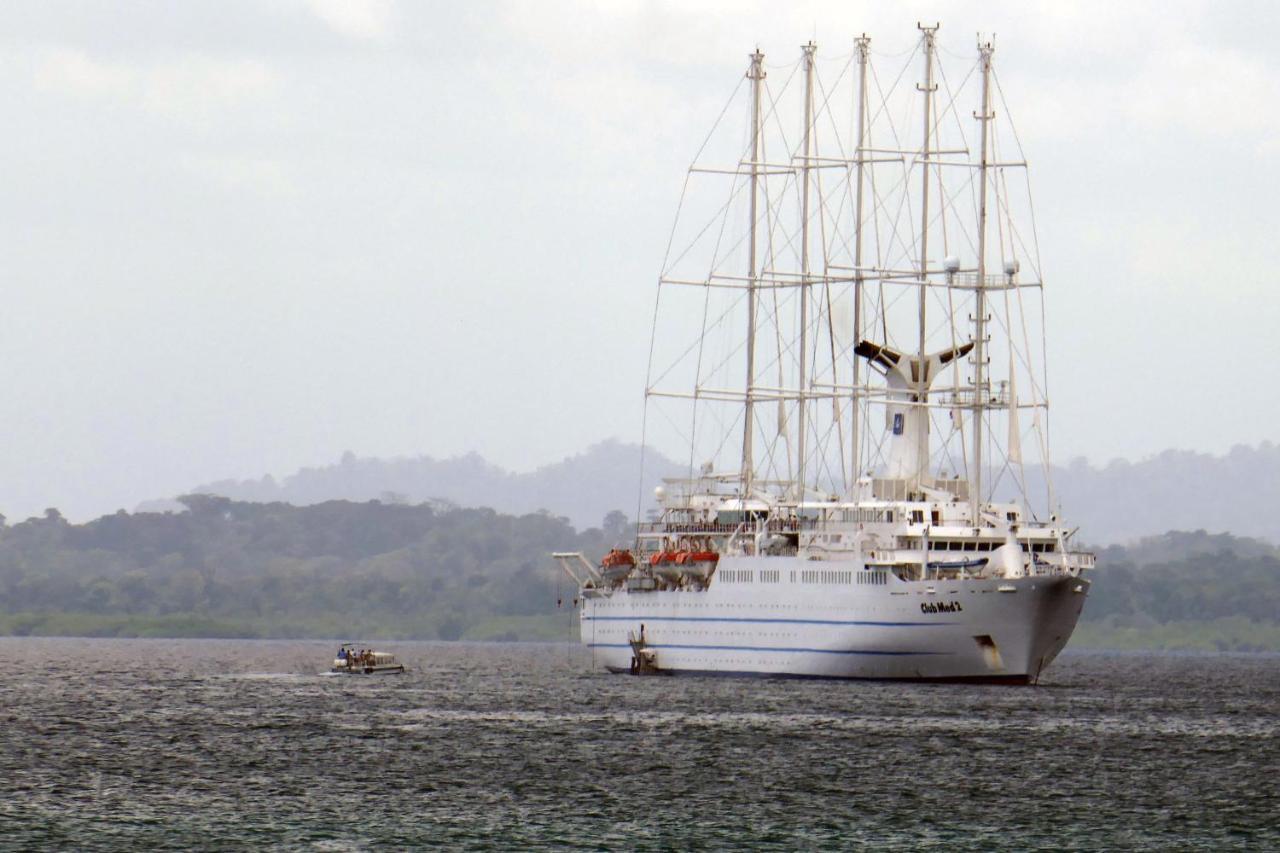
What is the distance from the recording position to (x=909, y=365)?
475ft

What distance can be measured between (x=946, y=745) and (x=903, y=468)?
4704cm

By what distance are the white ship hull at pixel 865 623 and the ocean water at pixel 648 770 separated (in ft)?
5.18

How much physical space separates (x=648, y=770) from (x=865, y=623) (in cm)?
4327

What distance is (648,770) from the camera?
86.9 meters

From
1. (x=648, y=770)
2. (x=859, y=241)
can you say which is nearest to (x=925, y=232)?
(x=859, y=241)

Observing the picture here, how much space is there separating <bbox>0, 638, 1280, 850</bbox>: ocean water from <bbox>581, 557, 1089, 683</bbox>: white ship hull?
158 centimetres

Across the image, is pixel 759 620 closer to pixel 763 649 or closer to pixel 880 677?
pixel 763 649

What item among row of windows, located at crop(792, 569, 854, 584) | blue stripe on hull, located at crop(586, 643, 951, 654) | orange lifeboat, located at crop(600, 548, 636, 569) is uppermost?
orange lifeboat, located at crop(600, 548, 636, 569)

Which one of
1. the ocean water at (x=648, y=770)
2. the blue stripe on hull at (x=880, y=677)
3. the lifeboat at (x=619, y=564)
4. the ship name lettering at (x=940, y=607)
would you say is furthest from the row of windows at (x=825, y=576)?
the lifeboat at (x=619, y=564)

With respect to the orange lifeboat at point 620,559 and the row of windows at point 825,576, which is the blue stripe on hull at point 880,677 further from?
the orange lifeboat at point 620,559

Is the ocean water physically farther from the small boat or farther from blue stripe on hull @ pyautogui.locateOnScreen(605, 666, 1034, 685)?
the small boat

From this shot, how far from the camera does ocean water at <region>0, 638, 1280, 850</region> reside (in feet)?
232

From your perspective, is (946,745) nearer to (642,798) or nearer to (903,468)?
(642,798)

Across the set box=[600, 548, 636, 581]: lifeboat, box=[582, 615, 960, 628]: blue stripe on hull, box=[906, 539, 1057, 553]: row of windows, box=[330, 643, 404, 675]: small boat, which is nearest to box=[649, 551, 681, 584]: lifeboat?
box=[582, 615, 960, 628]: blue stripe on hull
